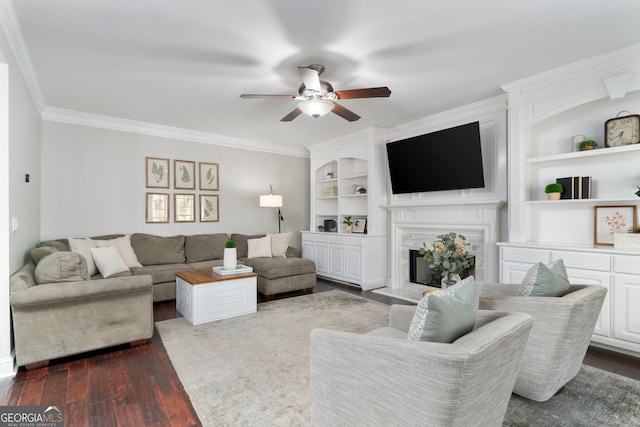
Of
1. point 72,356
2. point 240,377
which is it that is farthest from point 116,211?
point 240,377

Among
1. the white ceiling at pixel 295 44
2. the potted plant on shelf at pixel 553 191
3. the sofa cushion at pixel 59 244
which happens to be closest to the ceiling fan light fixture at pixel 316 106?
the white ceiling at pixel 295 44

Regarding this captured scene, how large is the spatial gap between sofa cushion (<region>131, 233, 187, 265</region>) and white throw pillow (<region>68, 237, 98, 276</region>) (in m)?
0.56

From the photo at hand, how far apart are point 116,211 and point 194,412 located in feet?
12.4

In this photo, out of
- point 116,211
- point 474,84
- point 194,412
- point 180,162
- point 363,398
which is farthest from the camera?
point 180,162

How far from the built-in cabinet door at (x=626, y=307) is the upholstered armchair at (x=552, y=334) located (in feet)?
3.24

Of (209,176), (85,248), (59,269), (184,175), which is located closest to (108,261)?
(85,248)

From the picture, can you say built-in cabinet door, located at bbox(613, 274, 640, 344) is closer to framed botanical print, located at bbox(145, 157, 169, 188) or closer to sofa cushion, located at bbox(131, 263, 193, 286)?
sofa cushion, located at bbox(131, 263, 193, 286)

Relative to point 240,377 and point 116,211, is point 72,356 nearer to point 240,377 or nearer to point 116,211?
point 240,377

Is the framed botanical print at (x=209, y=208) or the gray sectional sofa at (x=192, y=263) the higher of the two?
the framed botanical print at (x=209, y=208)

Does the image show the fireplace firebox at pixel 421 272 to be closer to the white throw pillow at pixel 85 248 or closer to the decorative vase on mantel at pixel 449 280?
the decorative vase on mantel at pixel 449 280

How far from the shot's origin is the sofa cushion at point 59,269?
249cm

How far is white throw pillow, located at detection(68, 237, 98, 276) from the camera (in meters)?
3.82

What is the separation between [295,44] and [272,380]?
2.58 meters

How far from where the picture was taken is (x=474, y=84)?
341cm
